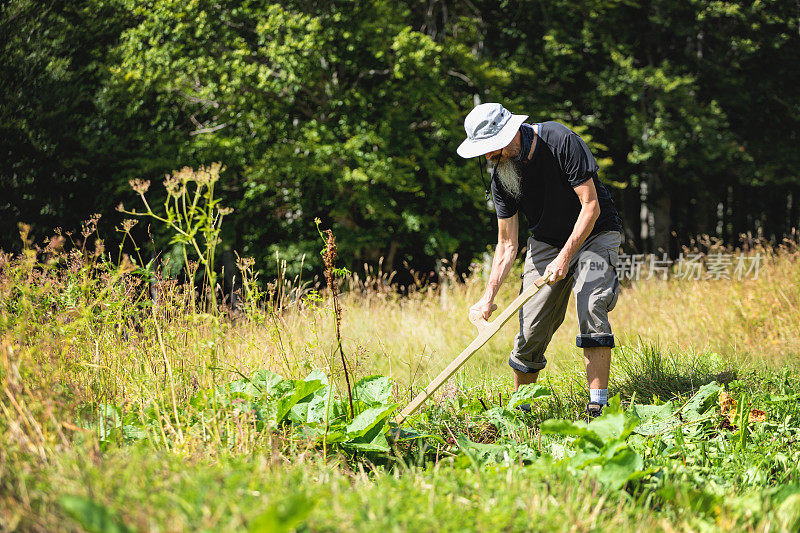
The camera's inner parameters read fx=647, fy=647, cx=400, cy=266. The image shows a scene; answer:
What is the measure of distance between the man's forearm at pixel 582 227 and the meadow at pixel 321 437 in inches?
28.5

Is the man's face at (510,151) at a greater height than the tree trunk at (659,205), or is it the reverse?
the man's face at (510,151)

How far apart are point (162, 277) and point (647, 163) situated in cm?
1322

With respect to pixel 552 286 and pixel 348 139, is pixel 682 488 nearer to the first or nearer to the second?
pixel 552 286

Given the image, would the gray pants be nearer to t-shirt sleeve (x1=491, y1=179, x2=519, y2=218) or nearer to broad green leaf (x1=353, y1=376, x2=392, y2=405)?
t-shirt sleeve (x1=491, y1=179, x2=519, y2=218)

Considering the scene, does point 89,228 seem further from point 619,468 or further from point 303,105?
point 303,105

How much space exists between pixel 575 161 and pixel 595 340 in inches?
35.8

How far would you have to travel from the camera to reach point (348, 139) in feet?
35.4

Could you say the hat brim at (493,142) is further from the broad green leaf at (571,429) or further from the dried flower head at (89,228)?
the dried flower head at (89,228)

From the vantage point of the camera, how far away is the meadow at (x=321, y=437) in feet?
5.61

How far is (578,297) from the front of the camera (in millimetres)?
3385

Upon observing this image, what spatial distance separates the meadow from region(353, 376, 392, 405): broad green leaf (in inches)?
0.4

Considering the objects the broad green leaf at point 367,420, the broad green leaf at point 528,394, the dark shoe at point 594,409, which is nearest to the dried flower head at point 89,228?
the broad green leaf at point 367,420

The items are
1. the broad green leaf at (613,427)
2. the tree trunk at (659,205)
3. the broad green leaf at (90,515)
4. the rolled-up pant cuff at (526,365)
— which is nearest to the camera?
the broad green leaf at (90,515)

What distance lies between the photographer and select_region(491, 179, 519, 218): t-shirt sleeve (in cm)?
357
